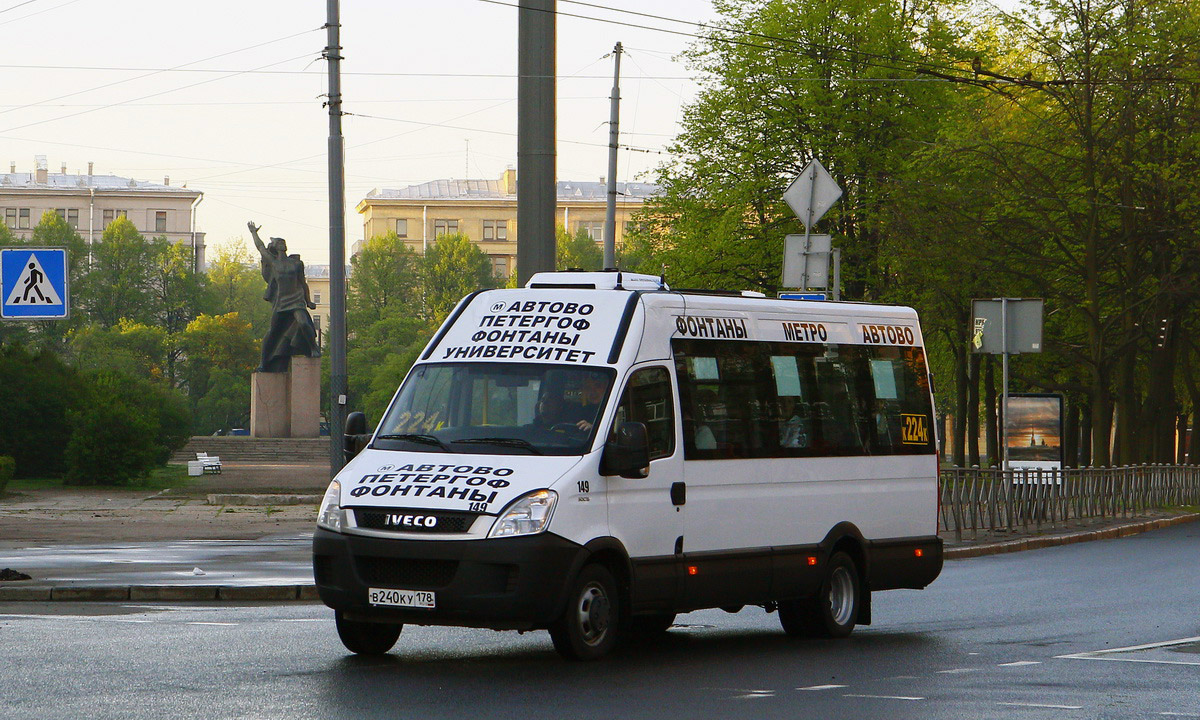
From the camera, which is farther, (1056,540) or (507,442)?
(1056,540)

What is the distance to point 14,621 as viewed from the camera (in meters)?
12.5

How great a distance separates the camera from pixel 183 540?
22.5 m

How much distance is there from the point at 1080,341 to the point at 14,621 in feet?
120

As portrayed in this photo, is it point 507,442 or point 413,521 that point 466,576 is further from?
point 507,442

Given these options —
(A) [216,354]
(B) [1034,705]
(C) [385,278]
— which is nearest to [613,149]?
(B) [1034,705]

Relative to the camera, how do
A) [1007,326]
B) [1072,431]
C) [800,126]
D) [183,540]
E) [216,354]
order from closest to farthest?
[183,540] → [1007,326] → [800,126] → [1072,431] → [216,354]

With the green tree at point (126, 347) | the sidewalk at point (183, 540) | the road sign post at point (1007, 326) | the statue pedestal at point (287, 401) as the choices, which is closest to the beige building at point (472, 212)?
the green tree at point (126, 347)

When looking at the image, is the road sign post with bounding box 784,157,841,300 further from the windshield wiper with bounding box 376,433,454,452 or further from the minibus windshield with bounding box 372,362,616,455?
the windshield wiper with bounding box 376,433,454,452

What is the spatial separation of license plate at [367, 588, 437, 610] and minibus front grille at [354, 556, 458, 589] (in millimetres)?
31

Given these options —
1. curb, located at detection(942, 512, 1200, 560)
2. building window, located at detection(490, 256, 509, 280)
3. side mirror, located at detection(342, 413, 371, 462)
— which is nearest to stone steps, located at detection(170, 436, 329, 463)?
curb, located at detection(942, 512, 1200, 560)

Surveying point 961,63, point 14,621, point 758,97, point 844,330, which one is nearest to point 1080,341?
point 961,63

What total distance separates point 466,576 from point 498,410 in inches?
52.3

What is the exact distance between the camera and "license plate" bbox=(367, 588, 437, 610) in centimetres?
980

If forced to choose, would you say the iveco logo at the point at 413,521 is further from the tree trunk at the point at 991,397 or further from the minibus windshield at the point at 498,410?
the tree trunk at the point at 991,397
